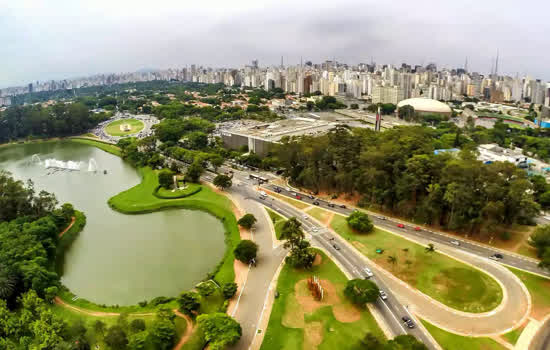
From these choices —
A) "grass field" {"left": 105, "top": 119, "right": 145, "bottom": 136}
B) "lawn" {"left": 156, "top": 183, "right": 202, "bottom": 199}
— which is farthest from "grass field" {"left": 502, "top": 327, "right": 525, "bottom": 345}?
"grass field" {"left": 105, "top": 119, "right": 145, "bottom": 136}

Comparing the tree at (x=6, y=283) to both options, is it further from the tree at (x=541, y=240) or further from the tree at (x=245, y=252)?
the tree at (x=541, y=240)

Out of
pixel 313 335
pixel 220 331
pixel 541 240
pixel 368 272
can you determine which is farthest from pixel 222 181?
pixel 541 240

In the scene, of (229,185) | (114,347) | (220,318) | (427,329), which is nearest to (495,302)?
(427,329)

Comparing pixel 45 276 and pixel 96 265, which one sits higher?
pixel 45 276

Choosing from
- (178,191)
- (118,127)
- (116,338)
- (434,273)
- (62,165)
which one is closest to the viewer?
(116,338)

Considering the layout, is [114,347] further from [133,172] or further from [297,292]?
[133,172]

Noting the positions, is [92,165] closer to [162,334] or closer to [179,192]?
[179,192]

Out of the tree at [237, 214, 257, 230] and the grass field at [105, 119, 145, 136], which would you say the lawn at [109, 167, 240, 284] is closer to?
the tree at [237, 214, 257, 230]

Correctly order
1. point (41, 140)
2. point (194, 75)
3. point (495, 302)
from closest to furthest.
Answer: point (495, 302) < point (41, 140) < point (194, 75)
